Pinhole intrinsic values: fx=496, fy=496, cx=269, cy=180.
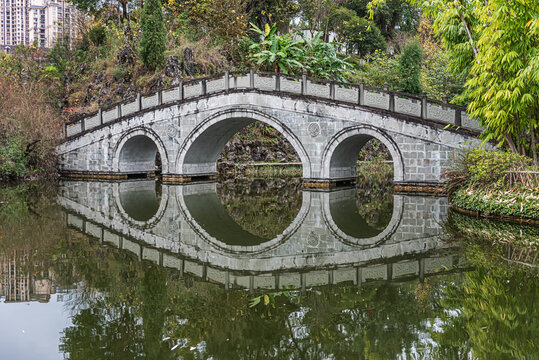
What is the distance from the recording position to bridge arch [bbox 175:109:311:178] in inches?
658

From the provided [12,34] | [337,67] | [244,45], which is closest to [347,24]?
[244,45]

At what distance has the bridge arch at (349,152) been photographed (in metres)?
14.9

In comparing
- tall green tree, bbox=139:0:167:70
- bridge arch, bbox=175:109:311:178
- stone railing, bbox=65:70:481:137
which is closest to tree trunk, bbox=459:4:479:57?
stone railing, bbox=65:70:481:137

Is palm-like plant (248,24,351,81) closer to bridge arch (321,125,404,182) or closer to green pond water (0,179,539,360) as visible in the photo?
bridge arch (321,125,404,182)

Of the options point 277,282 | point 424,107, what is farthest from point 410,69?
point 277,282

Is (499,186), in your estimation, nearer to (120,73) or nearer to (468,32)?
(468,32)

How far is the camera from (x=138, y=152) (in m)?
21.7

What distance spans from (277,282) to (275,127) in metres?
11.5

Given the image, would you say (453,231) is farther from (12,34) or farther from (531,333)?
(12,34)

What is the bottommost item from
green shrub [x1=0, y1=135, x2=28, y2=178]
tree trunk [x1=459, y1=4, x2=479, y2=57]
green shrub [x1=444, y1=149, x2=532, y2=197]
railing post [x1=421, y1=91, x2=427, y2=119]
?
green shrub [x1=444, y1=149, x2=532, y2=197]

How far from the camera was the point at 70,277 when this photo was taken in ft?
20.0

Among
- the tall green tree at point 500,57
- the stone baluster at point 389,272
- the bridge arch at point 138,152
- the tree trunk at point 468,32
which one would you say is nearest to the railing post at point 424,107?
the tall green tree at point 500,57

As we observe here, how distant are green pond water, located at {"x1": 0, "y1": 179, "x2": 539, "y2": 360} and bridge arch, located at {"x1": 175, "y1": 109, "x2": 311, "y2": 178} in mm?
5427

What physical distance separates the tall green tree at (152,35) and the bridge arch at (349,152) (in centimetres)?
1111
